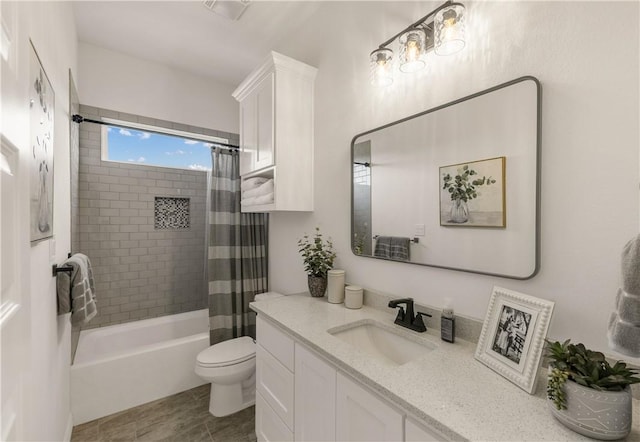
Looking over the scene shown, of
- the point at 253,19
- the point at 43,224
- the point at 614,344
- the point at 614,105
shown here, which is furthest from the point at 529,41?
the point at 43,224

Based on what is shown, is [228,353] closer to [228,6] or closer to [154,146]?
[154,146]

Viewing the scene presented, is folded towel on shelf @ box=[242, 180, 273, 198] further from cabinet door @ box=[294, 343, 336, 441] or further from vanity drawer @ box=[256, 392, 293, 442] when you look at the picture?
vanity drawer @ box=[256, 392, 293, 442]

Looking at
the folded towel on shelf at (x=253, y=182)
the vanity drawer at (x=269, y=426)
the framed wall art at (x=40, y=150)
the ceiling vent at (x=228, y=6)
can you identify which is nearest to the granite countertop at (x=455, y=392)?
the vanity drawer at (x=269, y=426)

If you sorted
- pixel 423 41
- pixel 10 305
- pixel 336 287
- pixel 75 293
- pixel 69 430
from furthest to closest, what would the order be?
pixel 69 430, pixel 336 287, pixel 75 293, pixel 423 41, pixel 10 305

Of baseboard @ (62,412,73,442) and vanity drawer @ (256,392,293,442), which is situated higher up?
vanity drawer @ (256,392,293,442)

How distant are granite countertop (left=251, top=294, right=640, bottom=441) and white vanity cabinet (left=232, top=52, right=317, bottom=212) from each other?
3.30ft

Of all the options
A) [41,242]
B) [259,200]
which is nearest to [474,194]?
[259,200]

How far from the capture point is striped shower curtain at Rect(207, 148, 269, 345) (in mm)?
2498

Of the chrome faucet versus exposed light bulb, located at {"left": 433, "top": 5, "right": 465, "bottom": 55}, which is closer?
exposed light bulb, located at {"left": 433, "top": 5, "right": 465, "bottom": 55}

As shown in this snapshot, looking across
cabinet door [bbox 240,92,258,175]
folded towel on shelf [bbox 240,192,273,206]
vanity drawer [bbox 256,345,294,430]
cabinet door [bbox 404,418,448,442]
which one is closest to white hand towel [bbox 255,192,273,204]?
folded towel on shelf [bbox 240,192,273,206]

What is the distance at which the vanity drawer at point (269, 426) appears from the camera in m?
1.39

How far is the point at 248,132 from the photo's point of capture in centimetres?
225

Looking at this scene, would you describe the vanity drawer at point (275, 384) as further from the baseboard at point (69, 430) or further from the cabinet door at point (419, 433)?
the baseboard at point (69, 430)

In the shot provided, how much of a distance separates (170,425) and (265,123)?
2217 mm
